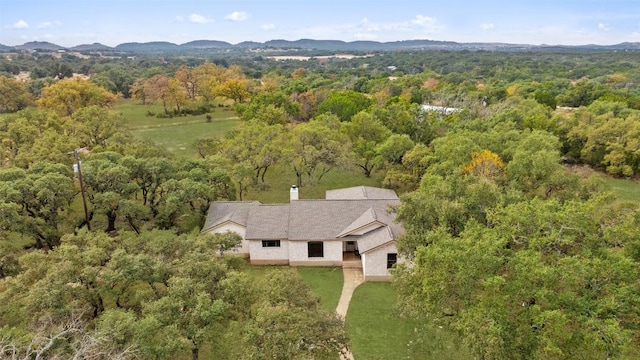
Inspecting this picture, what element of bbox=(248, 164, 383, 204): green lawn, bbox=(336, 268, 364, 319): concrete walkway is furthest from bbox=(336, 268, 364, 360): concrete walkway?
bbox=(248, 164, 383, 204): green lawn

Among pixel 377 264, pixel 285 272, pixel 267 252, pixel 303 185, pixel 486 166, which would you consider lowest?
pixel 267 252

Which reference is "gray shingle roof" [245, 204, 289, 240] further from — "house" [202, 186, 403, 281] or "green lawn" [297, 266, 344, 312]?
"green lawn" [297, 266, 344, 312]

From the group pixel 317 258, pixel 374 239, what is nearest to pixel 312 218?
pixel 317 258

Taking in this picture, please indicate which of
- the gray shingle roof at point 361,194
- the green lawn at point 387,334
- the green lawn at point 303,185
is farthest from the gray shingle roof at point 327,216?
the green lawn at point 303,185

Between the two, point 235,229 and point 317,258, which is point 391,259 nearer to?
point 317,258

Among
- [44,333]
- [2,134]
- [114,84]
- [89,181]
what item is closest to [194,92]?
[114,84]

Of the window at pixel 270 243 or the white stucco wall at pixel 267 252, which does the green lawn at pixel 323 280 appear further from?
the window at pixel 270 243
